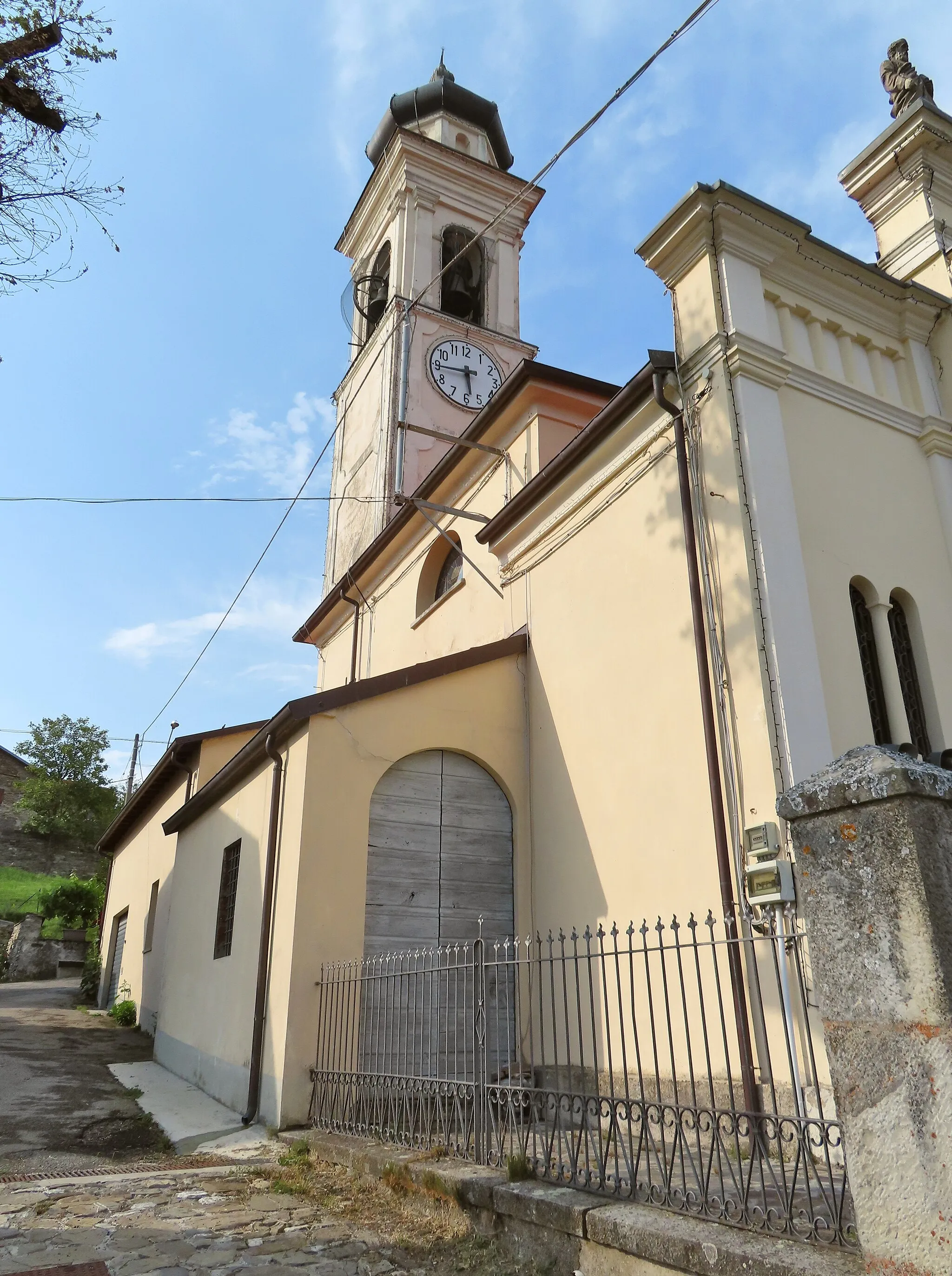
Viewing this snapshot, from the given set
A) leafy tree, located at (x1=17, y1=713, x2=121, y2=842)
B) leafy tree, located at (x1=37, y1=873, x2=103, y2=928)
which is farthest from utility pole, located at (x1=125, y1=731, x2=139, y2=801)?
leafy tree, located at (x1=37, y1=873, x2=103, y2=928)

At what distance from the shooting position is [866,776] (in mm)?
2795

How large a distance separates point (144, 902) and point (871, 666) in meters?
14.4

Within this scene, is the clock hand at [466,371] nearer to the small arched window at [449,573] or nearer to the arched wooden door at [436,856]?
the small arched window at [449,573]

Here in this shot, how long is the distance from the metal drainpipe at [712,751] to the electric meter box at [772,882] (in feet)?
0.77

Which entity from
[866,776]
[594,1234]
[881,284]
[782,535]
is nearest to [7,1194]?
[594,1234]

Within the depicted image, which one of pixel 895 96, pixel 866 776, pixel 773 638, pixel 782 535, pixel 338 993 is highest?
pixel 895 96

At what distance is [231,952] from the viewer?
918 cm

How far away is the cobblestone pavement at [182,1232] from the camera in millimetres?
4238

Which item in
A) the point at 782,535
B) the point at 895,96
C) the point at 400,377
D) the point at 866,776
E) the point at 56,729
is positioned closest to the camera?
the point at 866,776

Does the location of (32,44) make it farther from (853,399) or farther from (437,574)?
(437,574)

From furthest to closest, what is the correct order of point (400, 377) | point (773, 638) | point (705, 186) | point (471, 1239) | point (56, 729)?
1. point (56, 729)
2. point (400, 377)
3. point (705, 186)
4. point (773, 638)
5. point (471, 1239)

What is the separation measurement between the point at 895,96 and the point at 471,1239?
43.5 feet

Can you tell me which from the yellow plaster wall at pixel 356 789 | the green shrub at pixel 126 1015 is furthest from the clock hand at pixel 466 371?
the green shrub at pixel 126 1015

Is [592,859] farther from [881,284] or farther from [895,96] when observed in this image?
[895,96]
